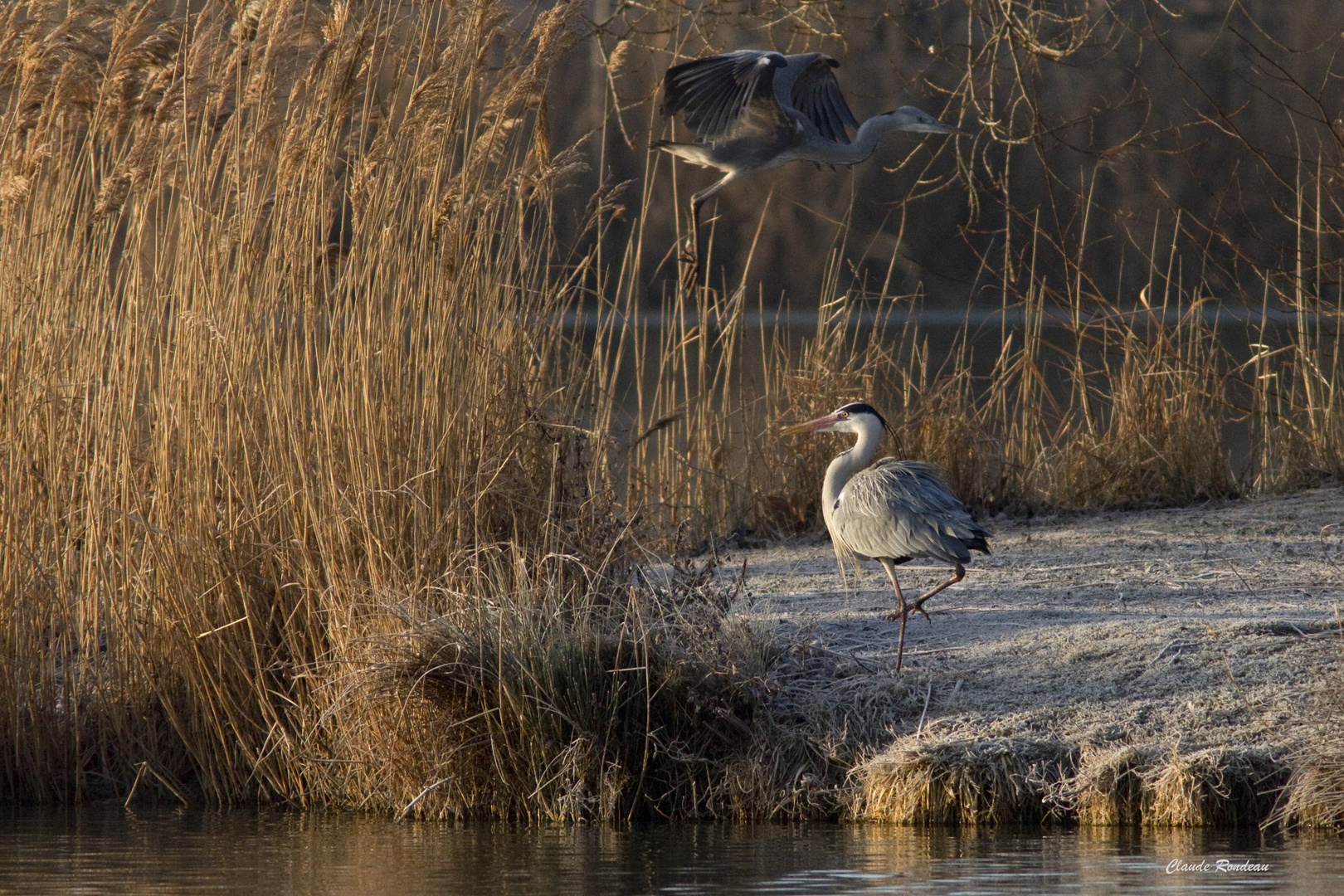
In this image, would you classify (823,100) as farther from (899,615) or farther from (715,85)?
(899,615)

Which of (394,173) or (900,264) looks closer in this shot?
(394,173)

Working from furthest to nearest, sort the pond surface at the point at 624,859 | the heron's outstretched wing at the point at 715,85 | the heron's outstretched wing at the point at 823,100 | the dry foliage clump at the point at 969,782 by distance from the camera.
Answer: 1. the heron's outstretched wing at the point at 823,100
2. the heron's outstretched wing at the point at 715,85
3. the dry foliage clump at the point at 969,782
4. the pond surface at the point at 624,859

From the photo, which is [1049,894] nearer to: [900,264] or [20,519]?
[20,519]

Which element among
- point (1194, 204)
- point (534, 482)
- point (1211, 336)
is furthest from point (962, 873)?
point (1194, 204)

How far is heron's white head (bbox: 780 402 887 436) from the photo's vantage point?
503cm

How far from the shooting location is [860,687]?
3873mm

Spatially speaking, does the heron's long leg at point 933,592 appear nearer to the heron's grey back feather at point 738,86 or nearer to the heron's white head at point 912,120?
the heron's grey back feather at point 738,86

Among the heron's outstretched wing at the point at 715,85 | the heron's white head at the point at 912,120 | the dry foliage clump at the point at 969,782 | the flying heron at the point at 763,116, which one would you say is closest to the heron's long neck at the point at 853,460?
the flying heron at the point at 763,116

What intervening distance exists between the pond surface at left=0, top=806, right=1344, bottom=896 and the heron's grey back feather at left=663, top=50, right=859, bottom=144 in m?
2.97

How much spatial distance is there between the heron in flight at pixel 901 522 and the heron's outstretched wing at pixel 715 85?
1615mm

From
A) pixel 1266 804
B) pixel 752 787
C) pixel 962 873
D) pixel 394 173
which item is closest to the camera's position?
pixel 962 873

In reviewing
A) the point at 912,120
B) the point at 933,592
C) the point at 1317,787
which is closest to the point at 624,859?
the point at 933,592

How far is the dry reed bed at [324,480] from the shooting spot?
372 centimetres

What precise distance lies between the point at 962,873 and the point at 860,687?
89 centimetres
